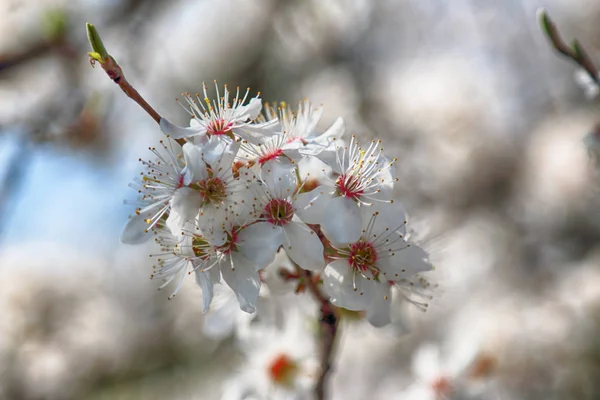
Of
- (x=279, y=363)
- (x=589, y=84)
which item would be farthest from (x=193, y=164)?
(x=589, y=84)

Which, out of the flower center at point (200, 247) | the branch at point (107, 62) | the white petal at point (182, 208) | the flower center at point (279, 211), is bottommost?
the flower center at point (279, 211)

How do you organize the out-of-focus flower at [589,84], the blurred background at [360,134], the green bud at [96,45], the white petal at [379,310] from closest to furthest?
the green bud at [96,45]
the white petal at [379,310]
the out-of-focus flower at [589,84]
the blurred background at [360,134]

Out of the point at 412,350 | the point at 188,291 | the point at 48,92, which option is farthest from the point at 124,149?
the point at 412,350

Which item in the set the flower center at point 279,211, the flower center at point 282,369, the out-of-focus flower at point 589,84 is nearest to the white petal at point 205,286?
the flower center at point 279,211

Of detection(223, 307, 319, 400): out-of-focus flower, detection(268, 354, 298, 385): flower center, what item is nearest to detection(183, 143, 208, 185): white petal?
detection(223, 307, 319, 400): out-of-focus flower

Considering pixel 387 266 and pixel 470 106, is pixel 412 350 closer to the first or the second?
pixel 470 106

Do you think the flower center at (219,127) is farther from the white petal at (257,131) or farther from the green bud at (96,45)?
the green bud at (96,45)
